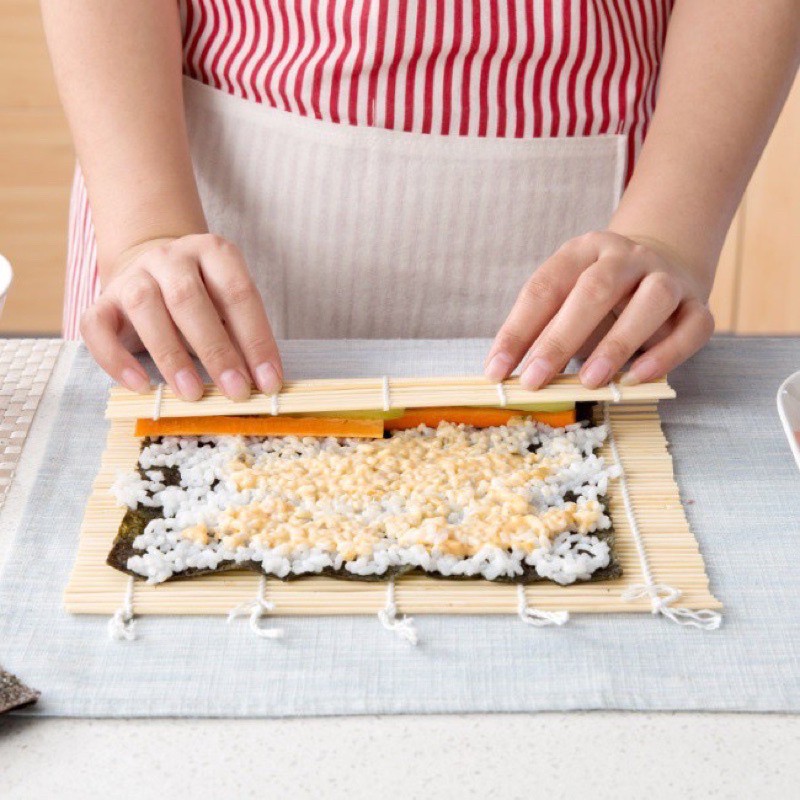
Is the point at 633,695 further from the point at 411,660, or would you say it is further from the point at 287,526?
the point at 287,526

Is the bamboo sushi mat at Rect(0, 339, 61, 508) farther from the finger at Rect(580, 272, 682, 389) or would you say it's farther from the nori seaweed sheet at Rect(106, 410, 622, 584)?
the finger at Rect(580, 272, 682, 389)

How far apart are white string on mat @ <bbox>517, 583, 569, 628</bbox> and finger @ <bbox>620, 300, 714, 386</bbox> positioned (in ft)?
0.94

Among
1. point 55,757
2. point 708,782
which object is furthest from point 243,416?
point 708,782

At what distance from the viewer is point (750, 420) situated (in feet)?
3.11

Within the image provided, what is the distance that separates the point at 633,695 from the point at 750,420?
37 centimetres

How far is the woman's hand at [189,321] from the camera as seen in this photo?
92 cm

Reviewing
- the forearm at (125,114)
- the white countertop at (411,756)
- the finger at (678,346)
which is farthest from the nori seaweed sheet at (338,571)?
the forearm at (125,114)

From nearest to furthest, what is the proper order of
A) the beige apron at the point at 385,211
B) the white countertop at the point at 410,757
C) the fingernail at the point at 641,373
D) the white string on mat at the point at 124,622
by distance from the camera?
the white countertop at the point at 410,757 < the white string on mat at the point at 124,622 < the fingernail at the point at 641,373 < the beige apron at the point at 385,211

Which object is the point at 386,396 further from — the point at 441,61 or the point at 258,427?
the point at 441,61

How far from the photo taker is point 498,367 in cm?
92

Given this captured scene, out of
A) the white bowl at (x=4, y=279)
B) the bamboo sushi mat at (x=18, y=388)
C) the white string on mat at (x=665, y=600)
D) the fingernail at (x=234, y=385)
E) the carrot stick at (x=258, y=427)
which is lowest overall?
the bamboo sushi mat at (x=18, y=388)

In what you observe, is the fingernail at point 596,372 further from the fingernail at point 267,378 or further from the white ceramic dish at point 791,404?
the fingernail at point 267,378

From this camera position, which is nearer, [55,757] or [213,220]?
[55,757]

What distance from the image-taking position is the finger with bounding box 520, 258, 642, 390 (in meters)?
0.91
